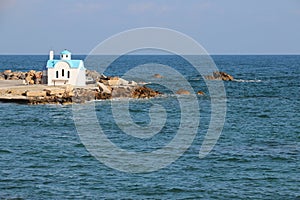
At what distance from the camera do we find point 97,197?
88.4 feet

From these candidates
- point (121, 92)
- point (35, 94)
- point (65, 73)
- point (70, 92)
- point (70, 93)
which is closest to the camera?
point (35, 94)

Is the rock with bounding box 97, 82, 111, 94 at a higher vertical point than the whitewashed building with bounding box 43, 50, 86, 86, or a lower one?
lower

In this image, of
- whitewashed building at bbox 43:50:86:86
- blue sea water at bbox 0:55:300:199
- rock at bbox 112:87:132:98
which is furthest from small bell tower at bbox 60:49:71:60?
blue sea water at bbox 0:55:300:199

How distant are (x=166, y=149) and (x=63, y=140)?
7.85m

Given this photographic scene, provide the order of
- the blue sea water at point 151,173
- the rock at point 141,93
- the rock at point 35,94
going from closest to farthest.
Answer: the blue sea water at point 151,173 < the rock at point 35,94 < the rock at point 141,93

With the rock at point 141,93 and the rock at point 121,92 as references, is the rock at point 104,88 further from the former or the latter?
the rock at point 141,93

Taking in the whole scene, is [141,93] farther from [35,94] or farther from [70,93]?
[35,94]

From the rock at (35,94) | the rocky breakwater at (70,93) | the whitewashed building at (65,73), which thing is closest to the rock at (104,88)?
the rocky breakwater at (70,93)

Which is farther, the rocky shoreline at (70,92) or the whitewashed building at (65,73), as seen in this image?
the whitewashed building at (65,73)

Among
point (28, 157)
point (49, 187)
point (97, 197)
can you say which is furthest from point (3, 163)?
point (97, 197)

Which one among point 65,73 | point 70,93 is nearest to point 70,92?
point 70,93

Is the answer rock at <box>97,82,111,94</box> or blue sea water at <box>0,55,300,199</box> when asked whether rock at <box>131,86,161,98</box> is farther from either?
blue sea water at <box>0,55,300,199</box>

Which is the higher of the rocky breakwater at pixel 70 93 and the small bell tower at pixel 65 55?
the small bell tower at pixel 65 55

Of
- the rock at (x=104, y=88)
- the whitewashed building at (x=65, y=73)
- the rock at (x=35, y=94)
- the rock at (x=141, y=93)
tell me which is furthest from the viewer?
the whitewashed building at (x=65, y=73)
